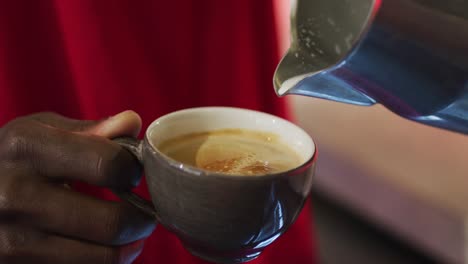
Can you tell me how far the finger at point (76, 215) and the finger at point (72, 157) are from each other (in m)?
0.02

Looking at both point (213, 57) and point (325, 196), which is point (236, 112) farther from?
point (325, 196)

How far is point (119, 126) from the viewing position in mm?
479

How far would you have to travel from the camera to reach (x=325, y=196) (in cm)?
177

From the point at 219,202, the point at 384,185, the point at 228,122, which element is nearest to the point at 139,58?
the point at 228,122

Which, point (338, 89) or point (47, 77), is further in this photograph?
point (47, 77)

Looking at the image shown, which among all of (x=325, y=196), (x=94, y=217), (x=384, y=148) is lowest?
(x=325, y=196)

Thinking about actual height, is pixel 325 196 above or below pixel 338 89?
below

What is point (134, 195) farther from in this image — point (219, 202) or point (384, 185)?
point (384, 185)

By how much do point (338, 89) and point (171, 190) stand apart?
15 centimetres

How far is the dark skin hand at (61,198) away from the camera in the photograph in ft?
1.49

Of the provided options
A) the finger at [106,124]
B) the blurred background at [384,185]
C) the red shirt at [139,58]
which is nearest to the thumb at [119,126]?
the finger at [106,124]

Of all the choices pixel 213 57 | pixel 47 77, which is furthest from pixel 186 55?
pixel 47 77

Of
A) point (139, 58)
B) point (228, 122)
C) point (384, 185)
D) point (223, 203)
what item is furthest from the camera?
point (384, 185)

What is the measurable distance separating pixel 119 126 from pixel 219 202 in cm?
14
